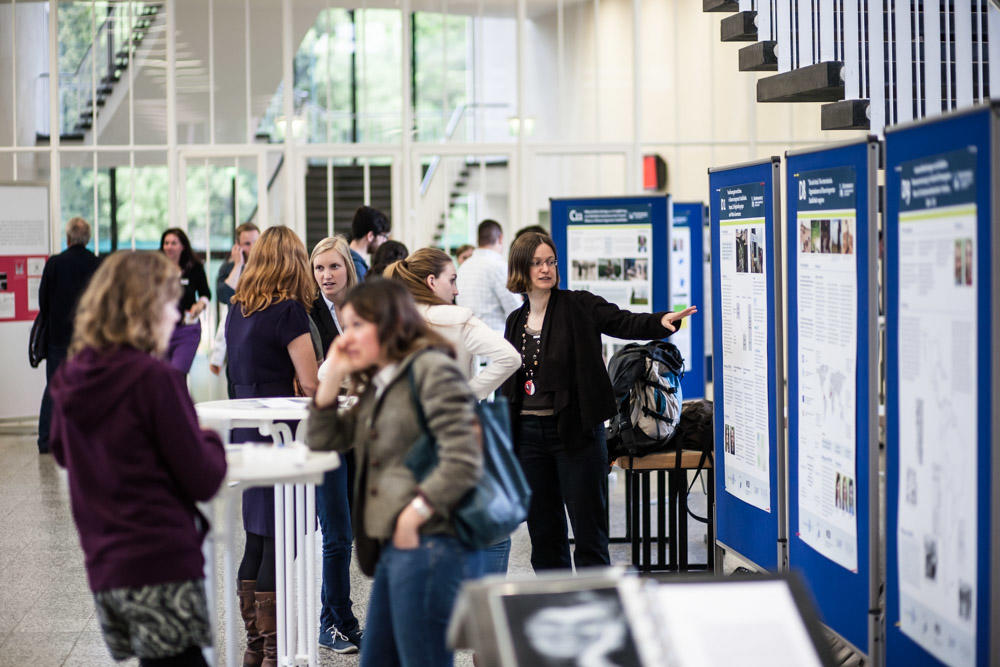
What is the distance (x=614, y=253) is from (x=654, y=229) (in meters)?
0.28

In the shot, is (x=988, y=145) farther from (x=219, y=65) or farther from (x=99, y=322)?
(x=219, y=65)

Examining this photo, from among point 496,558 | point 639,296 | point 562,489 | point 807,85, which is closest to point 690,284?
point 639,296

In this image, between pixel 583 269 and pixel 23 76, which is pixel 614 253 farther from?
pixel 23 76

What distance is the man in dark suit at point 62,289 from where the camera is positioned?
9.05 metres

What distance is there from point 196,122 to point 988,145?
9001 millimetres

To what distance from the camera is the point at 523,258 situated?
4621 mm

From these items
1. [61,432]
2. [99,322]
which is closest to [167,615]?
[61,432]

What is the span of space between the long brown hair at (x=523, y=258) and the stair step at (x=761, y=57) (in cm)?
243

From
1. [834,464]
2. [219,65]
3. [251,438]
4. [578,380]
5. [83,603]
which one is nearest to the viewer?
[834,464]

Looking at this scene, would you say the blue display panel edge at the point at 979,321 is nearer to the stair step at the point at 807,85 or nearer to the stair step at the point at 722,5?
the stair step at the point at 807,85

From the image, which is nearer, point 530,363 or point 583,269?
point 530,363

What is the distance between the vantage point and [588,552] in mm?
4586

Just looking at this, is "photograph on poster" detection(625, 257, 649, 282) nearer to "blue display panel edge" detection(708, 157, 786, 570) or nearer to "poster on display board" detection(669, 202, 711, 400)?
"poster on display board" detection(669, 202, 711, 400)

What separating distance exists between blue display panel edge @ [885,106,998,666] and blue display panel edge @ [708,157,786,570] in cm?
96
